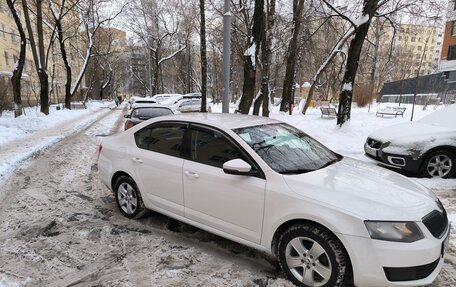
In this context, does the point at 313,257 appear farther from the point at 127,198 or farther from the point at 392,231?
the point at 127,198

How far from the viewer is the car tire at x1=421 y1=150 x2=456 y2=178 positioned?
6254 millimetres

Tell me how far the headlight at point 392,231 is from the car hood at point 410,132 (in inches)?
179

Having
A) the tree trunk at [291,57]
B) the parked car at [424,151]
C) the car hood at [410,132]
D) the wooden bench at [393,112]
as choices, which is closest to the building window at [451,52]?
the wooden bench at [393,112]

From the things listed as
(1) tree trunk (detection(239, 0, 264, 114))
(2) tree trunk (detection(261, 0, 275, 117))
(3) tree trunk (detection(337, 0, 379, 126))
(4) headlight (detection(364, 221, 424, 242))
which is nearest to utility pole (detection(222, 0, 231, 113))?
(1) tree trunk (detection(239, 0, 264, 114))

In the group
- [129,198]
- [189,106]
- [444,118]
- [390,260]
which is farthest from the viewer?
[189,106]

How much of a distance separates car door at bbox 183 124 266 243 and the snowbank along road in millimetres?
379

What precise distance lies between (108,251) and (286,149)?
240 cm

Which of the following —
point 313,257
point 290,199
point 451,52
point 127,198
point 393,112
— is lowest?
point 127,198

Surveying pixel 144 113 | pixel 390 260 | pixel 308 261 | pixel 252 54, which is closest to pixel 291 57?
pixel 252 54

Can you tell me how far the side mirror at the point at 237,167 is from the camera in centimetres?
310

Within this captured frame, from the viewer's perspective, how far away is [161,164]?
398cm

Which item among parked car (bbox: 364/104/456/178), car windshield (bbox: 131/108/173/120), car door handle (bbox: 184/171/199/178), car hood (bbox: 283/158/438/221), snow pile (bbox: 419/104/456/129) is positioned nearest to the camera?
car hood (bbox: 283/158/438/221)

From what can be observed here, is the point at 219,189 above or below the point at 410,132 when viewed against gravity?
below

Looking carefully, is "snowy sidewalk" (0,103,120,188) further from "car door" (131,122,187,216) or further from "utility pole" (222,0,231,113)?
"utility pole" (222,0,231,113)
